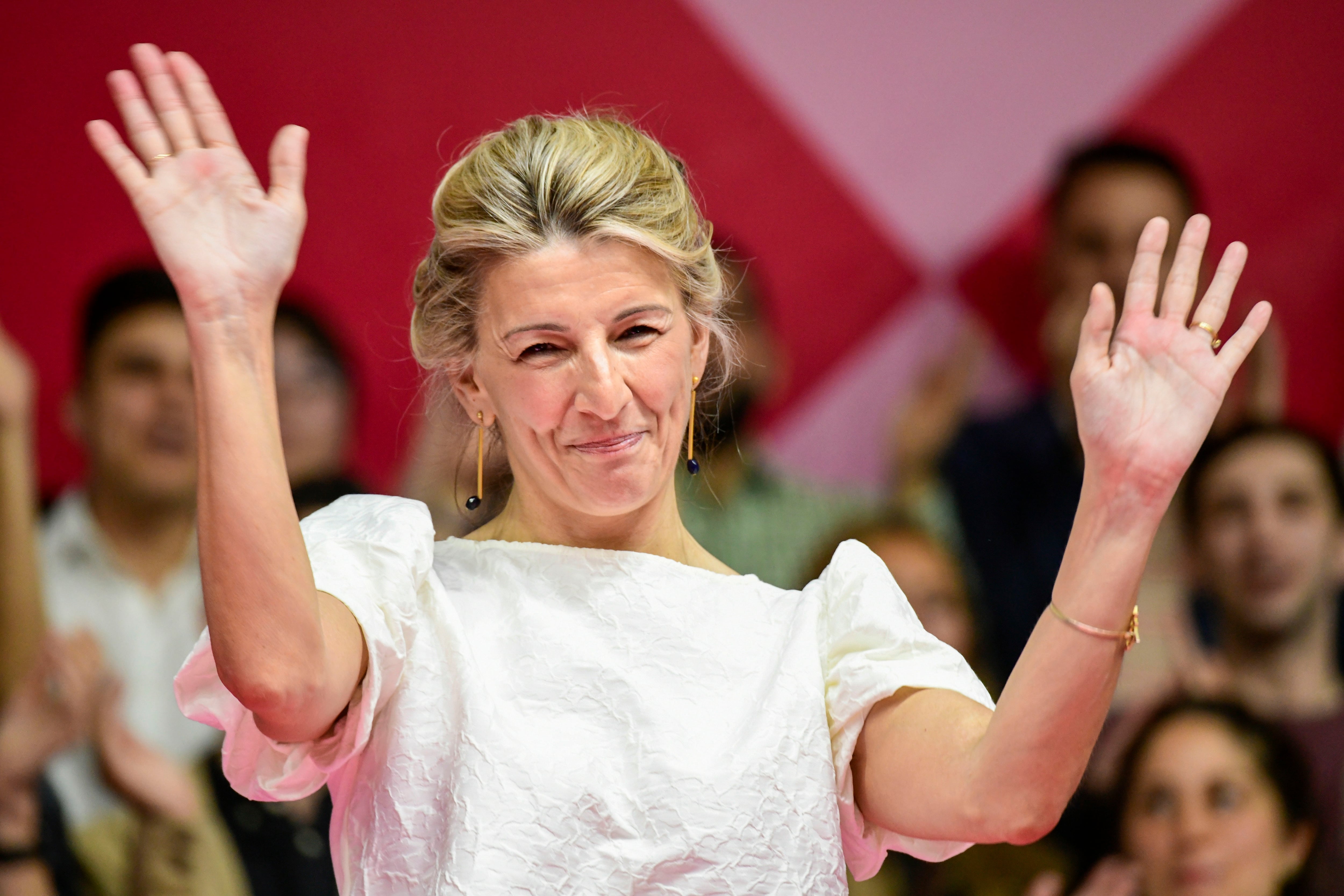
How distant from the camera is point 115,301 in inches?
126

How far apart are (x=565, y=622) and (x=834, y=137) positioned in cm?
251

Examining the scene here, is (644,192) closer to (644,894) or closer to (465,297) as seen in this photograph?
(465,297)

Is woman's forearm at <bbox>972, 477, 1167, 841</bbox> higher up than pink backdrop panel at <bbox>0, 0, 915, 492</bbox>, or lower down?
lower down

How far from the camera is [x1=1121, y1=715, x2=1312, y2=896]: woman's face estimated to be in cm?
291

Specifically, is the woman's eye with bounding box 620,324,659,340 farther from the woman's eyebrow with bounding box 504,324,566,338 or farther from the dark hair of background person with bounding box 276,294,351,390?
the dark hair of background person with bounding box 276,294,351,390

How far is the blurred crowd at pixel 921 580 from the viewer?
2.94 meters

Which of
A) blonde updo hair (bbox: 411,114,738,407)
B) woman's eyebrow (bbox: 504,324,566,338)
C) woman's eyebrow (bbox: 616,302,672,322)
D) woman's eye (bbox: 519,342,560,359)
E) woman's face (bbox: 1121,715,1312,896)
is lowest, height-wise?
woman's face (bbox: 1121,715,1312,896)

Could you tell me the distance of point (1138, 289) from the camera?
1.32 m

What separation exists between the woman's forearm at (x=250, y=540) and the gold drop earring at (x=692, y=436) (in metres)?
0.49

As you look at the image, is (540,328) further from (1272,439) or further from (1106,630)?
(1272,439)

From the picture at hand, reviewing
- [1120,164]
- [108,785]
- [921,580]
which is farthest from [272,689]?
[1120,164]

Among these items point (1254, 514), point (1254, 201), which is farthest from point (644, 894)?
point (1254, 201)

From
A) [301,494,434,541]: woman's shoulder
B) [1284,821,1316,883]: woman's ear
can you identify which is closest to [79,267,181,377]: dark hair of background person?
[301,494,434,541]: woman's shoulder

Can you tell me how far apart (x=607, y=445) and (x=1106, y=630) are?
495mm
